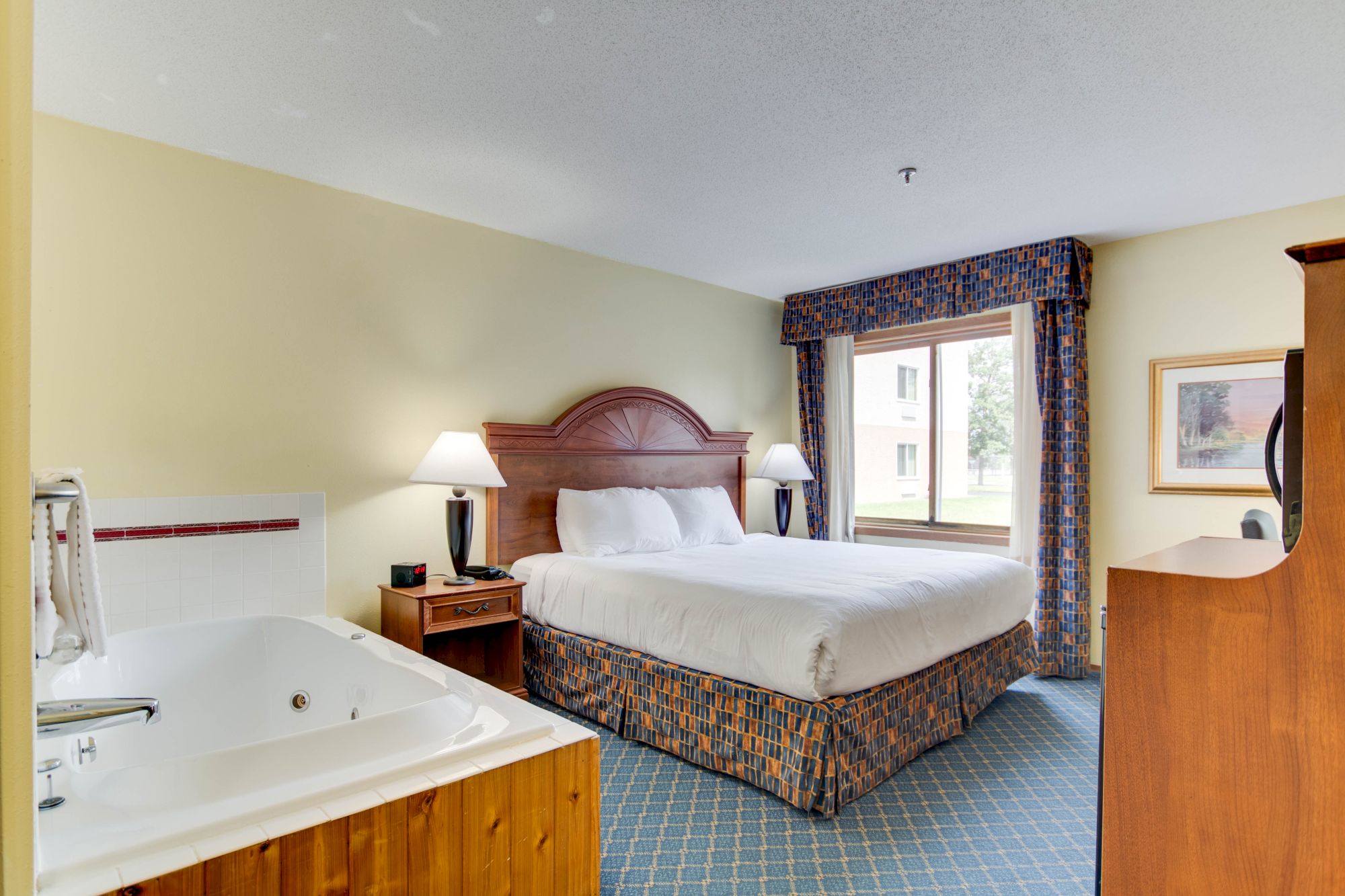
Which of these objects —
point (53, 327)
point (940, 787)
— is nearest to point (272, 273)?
point (53, 327)

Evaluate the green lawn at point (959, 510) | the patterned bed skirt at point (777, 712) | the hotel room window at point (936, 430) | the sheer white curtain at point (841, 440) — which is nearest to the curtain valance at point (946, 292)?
the sheer white curtain at point (841, 440)

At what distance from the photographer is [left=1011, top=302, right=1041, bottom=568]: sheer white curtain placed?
4.21m

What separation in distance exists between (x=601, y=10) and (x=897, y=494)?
4.00 metres

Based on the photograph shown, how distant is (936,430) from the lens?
4.99m

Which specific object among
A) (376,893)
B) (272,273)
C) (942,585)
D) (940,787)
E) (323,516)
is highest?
(272,273)

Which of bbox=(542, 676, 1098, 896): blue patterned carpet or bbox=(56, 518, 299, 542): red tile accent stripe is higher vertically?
bbox=(56, 518, 299, 542): red tile accent stripe

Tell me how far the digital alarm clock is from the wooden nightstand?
35mm

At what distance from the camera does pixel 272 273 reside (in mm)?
3117

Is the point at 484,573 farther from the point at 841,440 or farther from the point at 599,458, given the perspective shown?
the point at 841,440

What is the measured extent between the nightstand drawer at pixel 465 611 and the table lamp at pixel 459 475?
0.12 metres

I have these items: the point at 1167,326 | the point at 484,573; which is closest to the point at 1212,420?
the point at 1167,326

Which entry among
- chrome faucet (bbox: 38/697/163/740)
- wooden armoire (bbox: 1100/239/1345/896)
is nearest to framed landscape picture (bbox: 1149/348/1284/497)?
wooden armoire (bbox: 1100/239/1345/896)

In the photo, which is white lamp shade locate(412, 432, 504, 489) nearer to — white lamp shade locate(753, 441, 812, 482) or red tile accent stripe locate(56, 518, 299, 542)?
red tile accent stripe locate(56, 518, 299, 542)

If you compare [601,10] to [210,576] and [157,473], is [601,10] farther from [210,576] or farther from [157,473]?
[210,576]
